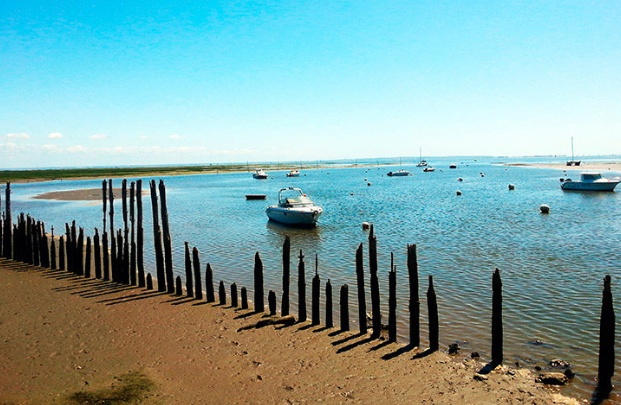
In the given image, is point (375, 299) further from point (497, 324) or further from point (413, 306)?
point (497, 324)

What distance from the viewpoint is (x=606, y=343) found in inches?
364

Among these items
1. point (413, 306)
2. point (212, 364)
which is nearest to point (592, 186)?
point (413, 306)

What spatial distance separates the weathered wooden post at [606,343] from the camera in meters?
9.12

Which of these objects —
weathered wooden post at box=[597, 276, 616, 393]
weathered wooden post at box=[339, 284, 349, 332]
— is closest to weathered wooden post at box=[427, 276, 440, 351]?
weathered wooden post at box=[339, 284, 349, 332]

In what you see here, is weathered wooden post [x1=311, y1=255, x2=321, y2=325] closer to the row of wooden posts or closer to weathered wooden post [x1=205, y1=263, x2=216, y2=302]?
the row of wooden posts

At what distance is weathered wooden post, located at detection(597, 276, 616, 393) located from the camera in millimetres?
9125

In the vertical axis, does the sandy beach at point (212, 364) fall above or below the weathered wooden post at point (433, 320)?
below

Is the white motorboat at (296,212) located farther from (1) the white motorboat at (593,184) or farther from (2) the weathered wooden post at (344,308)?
(1) the white motorboat at (593,184)

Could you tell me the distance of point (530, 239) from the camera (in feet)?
90.6

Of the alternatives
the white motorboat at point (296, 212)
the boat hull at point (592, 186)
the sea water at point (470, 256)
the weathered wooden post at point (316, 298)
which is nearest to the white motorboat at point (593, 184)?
the boat hull at point (592, 186)

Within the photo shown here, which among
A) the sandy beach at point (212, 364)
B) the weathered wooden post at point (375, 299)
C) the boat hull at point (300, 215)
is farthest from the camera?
the boat hull at point (300, 215)

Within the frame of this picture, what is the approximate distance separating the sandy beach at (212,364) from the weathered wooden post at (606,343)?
1298mm

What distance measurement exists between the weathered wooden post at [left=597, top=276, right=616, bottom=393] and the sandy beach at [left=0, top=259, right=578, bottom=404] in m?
1.30

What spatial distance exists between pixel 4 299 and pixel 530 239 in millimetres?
27155
